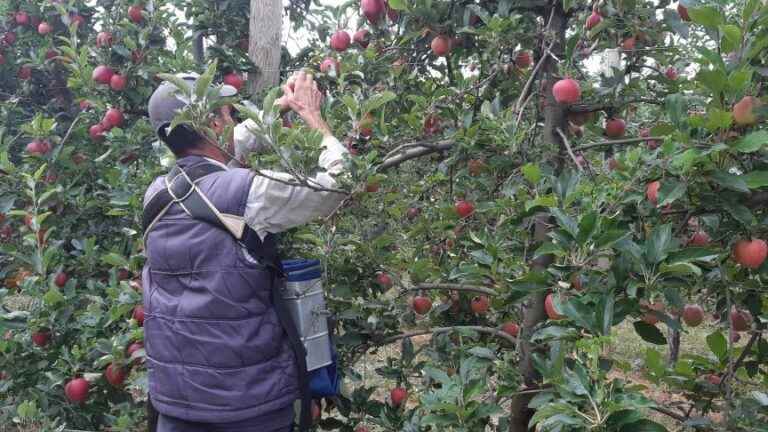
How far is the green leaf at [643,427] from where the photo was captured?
3.28 ft

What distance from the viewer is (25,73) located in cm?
386

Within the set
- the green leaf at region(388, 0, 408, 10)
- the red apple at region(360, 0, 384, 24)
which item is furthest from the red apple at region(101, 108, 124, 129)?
the green leaf at region(388, 0, 408, 10)

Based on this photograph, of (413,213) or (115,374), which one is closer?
(115,374)

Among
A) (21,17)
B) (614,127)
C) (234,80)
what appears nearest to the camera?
(614,127)

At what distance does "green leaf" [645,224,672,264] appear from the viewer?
3.71 feet

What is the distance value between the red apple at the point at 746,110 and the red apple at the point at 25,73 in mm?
3877

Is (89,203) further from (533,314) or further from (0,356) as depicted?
(533,314)

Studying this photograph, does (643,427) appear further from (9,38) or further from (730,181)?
(9,38)

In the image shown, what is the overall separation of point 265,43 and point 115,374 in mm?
1606

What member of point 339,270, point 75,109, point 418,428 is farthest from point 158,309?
point 75,109

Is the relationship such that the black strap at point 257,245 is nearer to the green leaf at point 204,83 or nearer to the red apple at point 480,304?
the green leaf at point 204,83

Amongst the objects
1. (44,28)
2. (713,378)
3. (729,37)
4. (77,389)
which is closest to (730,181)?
(729,37)

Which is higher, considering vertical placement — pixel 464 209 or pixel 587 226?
pixel 587 226

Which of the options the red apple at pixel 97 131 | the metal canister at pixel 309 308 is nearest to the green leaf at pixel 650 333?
the metal canister at pixel 309 308
